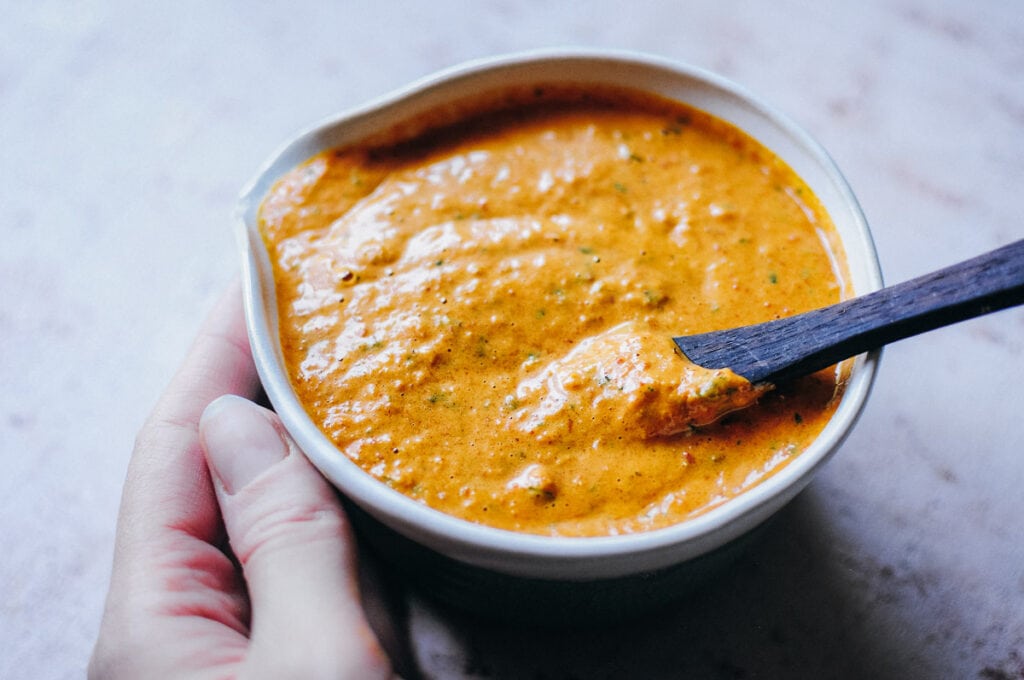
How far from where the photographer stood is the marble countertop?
121 centimetres

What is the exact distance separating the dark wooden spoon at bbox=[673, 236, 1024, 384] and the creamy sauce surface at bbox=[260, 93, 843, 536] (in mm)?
44

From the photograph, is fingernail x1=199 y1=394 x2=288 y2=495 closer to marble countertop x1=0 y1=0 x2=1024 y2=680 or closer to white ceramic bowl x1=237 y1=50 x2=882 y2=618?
white ceramic bowl x1=237 y1=50 x2=882 y2=618

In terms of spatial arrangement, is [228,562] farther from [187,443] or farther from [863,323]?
[863,323]

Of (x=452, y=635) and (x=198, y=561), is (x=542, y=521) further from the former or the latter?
(x=198, y=561)

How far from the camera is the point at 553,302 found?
117 cm

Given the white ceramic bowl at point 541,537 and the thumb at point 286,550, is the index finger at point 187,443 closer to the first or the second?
the thumb at point 286,550

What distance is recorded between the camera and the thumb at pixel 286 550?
92 cm

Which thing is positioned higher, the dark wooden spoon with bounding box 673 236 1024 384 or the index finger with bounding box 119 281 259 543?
the dark wooden spoon with bounding box 673 236 1024 384

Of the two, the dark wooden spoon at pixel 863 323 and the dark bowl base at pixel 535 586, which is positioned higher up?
the dark wooden spoon at pixel 863 323

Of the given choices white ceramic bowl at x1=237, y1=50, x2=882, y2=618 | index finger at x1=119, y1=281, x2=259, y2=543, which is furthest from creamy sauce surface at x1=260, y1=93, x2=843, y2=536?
index finger at x1=119, y1=281, x2=259, y2=543

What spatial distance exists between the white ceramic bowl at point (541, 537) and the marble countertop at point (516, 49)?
8.2 inches

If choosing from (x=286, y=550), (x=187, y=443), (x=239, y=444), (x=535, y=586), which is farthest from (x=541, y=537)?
(x=187, y=443)

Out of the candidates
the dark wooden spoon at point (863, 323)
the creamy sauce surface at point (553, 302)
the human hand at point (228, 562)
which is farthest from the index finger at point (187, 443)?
the dark wooden spoon at point (863, 323)

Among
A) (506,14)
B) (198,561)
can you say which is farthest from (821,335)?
(506,14)
